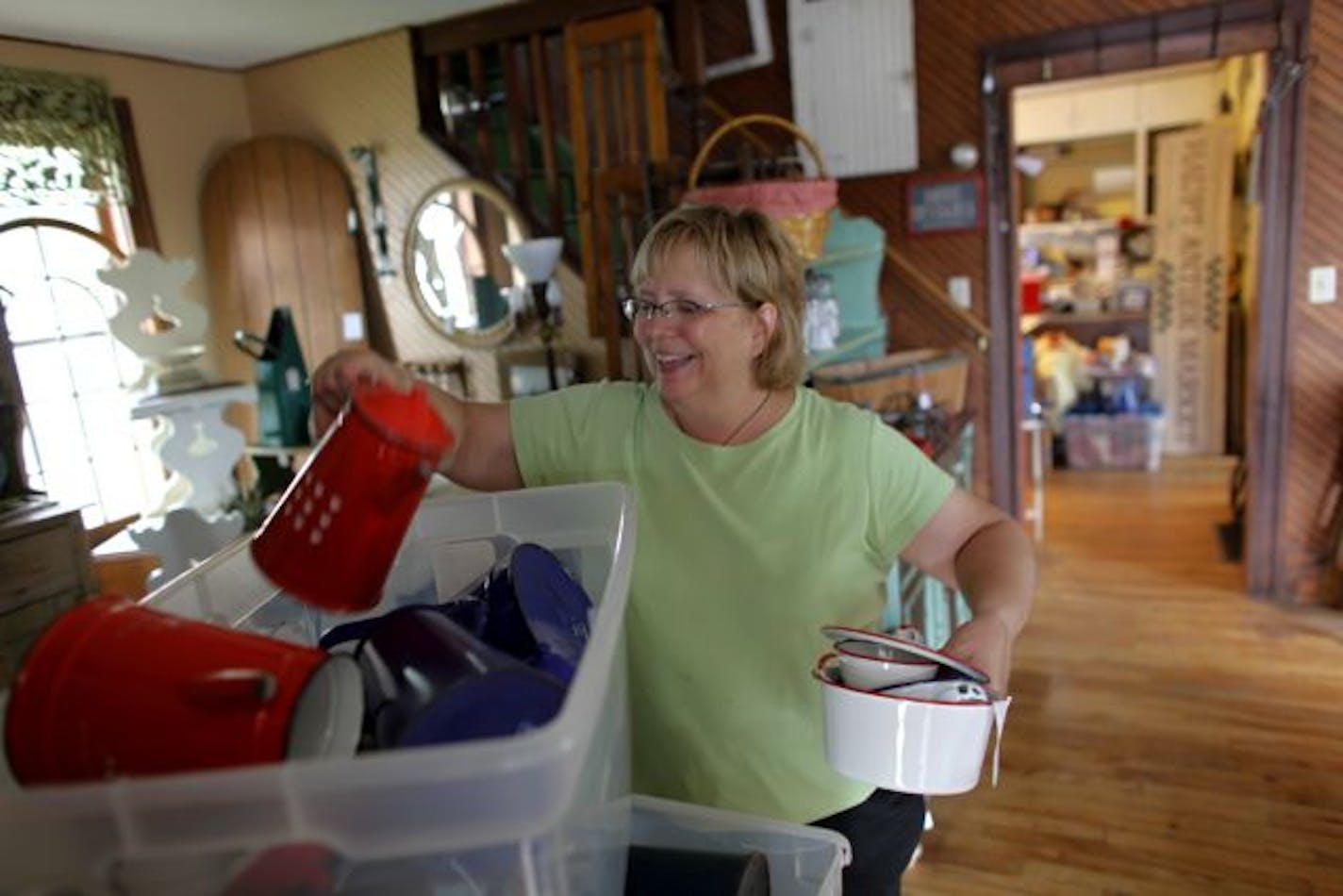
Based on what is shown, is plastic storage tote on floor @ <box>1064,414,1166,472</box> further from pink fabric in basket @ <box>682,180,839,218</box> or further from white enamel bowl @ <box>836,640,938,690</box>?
white enamel bowl @ <box>836,640,938,690</box>

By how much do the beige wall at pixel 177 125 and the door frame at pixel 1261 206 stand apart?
3393 millimetres

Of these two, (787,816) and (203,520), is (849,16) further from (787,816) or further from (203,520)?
(787,816)

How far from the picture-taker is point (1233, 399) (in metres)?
5.70

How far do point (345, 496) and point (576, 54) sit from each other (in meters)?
3.09

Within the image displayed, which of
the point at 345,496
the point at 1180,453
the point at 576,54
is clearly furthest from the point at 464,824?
the point at 1180,453

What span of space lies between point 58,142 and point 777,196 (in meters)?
2.90

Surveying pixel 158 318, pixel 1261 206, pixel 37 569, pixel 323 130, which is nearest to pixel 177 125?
pixel 323 130

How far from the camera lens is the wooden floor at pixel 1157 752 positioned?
222 centimetres

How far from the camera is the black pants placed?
3.53 feet

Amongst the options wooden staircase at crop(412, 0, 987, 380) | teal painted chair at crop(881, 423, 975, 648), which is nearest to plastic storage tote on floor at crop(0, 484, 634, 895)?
teal painted chair at crop(881, 423, 975, 648)

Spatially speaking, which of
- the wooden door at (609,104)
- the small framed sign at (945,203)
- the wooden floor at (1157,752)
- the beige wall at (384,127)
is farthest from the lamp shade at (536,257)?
the wooden floor at (1157,752)

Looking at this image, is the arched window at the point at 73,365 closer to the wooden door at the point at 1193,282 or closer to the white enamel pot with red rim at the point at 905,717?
the white enamel pot with red rim at the point at 905,717

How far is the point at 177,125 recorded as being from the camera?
4.26 m

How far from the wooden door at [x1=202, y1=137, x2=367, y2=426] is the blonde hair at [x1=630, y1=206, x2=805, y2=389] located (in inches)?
146
